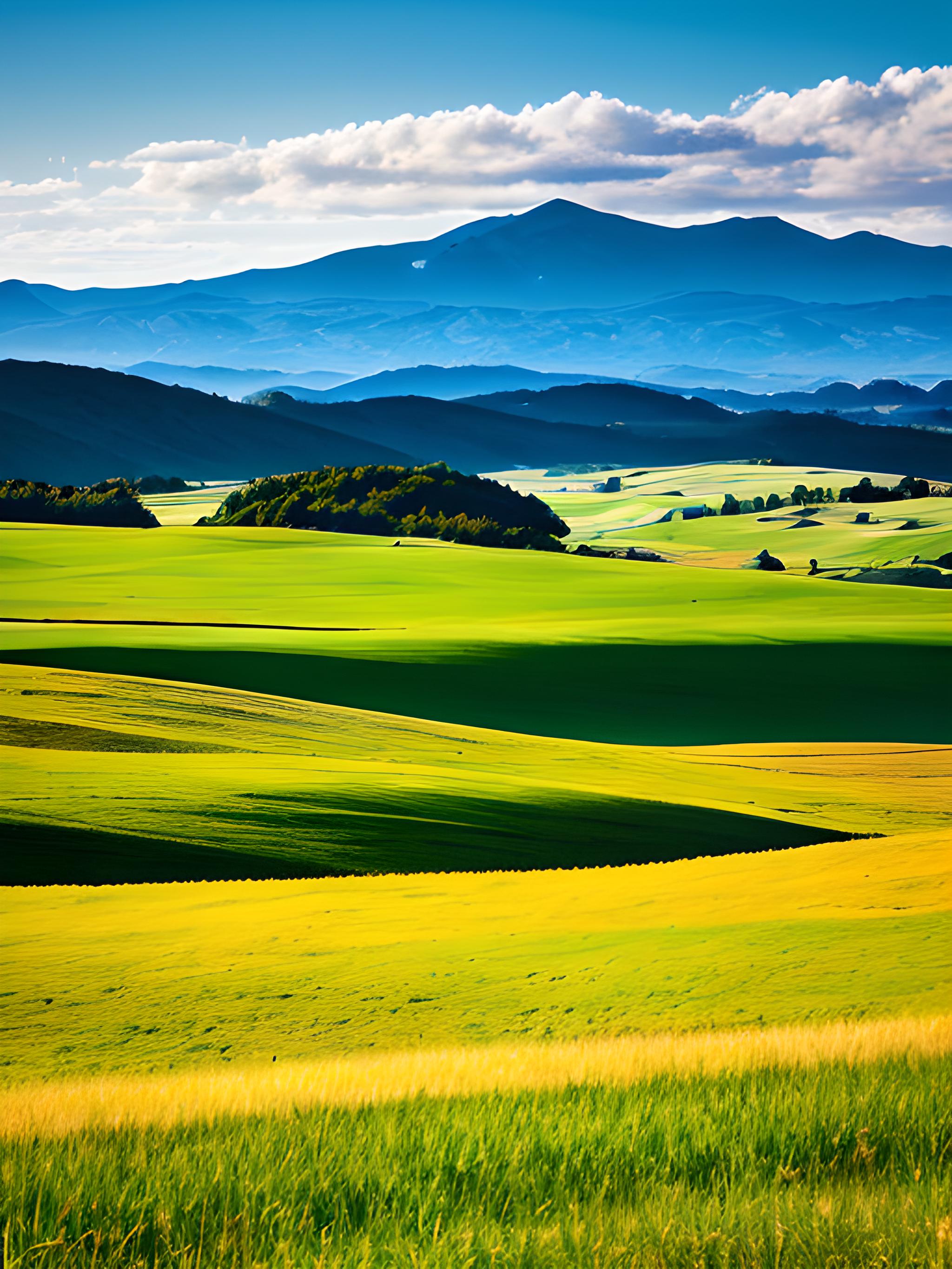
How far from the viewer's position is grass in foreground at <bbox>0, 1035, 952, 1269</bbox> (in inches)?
147

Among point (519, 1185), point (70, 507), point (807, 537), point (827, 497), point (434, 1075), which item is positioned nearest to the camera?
point (519, 1185)

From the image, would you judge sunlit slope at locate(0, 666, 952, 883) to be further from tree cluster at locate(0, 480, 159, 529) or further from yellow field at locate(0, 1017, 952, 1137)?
tree cluster at locate(0, 480, 159, 529)

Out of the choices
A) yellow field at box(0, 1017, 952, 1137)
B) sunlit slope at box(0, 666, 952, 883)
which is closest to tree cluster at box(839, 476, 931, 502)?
sunlit slope at box(0, 666, 952, 883)

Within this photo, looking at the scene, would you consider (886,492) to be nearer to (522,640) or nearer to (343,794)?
(522,640)

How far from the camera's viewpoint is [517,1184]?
14.1ft

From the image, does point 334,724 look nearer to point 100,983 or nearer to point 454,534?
point 100,983

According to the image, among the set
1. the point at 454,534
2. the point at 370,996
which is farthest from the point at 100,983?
the point at 454,534

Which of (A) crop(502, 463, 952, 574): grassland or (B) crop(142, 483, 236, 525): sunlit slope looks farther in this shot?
(B) crop(142, 483, 236, 525): sunlit slope

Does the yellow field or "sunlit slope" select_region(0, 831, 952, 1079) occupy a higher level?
the yellow field

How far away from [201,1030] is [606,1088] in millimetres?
3430

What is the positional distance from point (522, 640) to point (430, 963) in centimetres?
2845

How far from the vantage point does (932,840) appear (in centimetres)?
1412

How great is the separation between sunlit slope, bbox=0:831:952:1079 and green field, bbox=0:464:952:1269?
4cm

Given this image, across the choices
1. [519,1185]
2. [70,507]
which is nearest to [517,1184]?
[519,1185]
